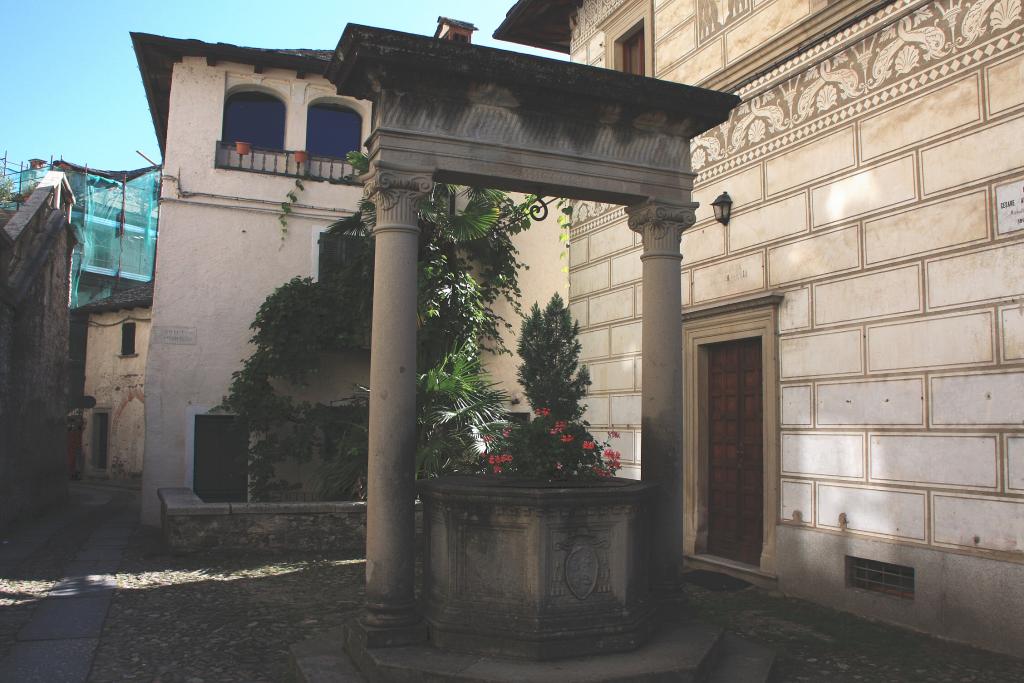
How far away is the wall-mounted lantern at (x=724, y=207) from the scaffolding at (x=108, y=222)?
24055 mm

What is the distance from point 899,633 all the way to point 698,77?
20.4ft

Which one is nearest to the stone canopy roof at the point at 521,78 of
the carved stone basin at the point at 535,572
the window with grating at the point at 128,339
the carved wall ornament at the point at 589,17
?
the carved stone basin at the point at 535,572

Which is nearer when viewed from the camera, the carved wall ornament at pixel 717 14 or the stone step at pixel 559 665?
the stone step at pixel 559 665

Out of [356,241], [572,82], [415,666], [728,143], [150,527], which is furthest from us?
[356,241]

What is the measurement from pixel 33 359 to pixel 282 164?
533 cm

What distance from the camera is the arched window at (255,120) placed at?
48.8 ft

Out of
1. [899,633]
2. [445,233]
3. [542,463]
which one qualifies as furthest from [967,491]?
[445,233]

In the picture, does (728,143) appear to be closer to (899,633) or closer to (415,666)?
(899,633)

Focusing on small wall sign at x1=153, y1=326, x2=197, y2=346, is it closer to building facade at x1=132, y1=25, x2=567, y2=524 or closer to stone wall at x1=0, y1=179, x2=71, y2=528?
building facade at x1=132, y1=25, x2=567, y2=524

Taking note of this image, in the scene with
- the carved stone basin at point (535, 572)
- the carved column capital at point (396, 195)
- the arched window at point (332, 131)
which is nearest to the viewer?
the carved stone basin at point (535, 572)

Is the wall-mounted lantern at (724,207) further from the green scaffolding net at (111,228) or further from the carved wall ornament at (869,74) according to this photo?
the green scaffolding net at (111,228)

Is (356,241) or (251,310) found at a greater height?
(356,241)

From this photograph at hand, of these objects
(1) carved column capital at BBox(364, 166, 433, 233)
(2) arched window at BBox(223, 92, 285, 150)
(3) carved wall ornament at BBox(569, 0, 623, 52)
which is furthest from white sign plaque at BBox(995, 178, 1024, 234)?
(2) arched window at BBox(223, 92, 285, 150)

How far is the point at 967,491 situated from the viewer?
6156mm
